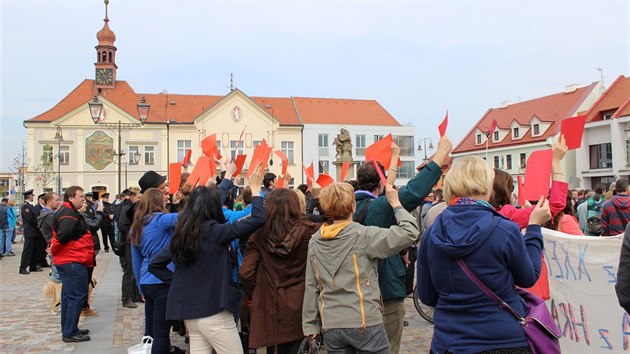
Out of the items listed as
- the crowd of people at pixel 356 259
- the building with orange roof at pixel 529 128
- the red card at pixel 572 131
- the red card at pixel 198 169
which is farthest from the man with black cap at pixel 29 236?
the building with orange roof at pixel 529 128

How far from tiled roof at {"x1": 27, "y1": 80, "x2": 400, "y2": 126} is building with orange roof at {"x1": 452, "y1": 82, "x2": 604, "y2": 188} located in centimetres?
1281

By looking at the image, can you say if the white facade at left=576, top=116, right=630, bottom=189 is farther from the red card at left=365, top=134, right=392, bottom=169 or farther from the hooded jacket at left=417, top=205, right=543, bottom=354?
the hooded jacket at left=417, top=205, right=543, bottom=354

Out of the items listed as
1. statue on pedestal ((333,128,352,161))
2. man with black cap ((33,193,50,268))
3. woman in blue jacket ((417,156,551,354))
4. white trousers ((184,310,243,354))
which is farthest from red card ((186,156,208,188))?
statue on pedestal ((333,128,352,161))

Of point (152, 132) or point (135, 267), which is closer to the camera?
point (135, 267)

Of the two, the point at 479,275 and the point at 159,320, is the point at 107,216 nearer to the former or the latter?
the point at 159,320

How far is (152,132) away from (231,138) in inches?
303

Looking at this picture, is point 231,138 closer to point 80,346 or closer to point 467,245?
point 80,346

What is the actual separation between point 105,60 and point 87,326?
5333 centimetres

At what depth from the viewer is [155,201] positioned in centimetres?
568

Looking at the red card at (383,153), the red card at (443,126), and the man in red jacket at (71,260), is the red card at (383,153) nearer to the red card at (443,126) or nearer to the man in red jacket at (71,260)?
the red card at (443,126)

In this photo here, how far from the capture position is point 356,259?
12.5 ft

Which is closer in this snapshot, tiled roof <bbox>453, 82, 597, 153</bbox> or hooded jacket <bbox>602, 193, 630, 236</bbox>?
hooded jacket <bbox>602, 193, 630, 236</bbox>

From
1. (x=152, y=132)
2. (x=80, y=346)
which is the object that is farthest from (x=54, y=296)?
(x=152, y=132)

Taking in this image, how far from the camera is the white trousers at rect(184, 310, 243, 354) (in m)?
4.27
